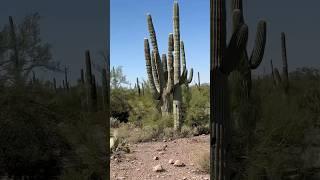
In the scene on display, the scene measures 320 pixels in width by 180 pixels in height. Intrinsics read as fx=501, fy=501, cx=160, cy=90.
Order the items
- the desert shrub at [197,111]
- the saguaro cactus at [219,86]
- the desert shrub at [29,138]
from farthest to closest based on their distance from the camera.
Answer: the desert shrub at [197,111]
the desert shrub at [29,138]
the saguaro cactus at [219,86]

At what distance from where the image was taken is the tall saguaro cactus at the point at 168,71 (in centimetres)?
1309

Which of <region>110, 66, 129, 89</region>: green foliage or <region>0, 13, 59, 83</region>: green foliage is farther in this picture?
<region>110, 66, 129, 89</region>: green foliage

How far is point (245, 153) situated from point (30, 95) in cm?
343

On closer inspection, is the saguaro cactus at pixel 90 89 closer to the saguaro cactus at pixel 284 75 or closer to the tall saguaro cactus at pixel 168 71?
the saguaro cactus at pixel 284 75

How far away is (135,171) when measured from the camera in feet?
29.1

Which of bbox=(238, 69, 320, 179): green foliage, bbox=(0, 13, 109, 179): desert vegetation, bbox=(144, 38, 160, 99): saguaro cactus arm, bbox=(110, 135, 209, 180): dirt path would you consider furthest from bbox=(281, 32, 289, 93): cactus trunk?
bbox=(144, 38, 160, 99): saguaro cactus arm

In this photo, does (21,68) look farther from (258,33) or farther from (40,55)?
(258,33)

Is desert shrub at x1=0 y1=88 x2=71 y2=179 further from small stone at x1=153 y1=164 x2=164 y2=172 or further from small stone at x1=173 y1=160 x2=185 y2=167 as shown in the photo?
small stone at x1=173 y1=160 x2=185 y2=167

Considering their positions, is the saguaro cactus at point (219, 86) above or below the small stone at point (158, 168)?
above

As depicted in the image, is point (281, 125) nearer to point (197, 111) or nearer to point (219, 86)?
point (219, 86)

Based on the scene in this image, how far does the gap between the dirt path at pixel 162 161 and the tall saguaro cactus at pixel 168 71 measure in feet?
6.84

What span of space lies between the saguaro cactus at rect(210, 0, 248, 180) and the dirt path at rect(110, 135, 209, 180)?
178cm

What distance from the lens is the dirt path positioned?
852cm

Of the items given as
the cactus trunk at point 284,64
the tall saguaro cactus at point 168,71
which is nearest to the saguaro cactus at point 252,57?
the cactus trunk at point 284,64
